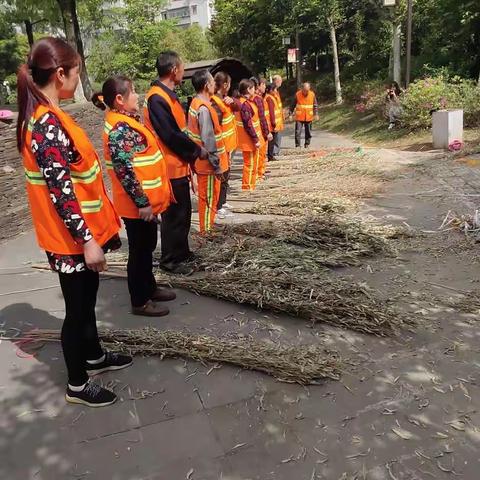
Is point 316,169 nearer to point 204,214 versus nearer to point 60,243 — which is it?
point 204,214

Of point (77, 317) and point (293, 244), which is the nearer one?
point (77, 317)

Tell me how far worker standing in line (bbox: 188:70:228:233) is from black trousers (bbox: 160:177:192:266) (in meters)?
0.62

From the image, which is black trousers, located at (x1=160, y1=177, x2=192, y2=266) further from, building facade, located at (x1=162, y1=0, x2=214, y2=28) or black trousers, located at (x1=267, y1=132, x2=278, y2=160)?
building facade, located at (x1=162, y1=0, x2=214, y2=28)

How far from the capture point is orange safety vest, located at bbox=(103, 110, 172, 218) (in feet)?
10.9

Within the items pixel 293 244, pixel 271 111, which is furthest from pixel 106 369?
pixel 271 111

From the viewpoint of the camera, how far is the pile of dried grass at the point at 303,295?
11.5 ft

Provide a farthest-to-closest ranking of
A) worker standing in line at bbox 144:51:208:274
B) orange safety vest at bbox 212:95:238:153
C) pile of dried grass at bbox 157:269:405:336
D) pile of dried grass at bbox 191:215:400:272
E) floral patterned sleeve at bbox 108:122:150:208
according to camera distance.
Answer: orange safety vest at bbox 212:95:238:153, pile of dried grass at bbox 191:215:400:272, worker standing in line at bbox 144:51:208:274, pile of dried grass at bbox 157:269:405:336, floral patterned sleeve at bbox 108:122:150:208

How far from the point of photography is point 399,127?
14.1 metres

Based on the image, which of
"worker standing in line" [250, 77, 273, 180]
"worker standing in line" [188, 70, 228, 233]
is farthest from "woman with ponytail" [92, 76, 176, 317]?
"worker standing in line" [250, 77, 273, 180]

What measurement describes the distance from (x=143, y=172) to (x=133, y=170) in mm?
95

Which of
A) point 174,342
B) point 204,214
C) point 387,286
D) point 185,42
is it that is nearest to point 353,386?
point 174,342

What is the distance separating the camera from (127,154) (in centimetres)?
328

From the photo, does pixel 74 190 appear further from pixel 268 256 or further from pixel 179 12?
pixel 179 12

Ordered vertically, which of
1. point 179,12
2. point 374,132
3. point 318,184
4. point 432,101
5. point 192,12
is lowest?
point 374,132
